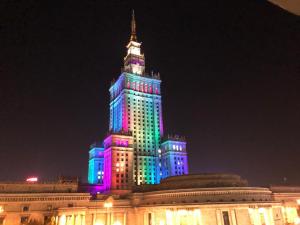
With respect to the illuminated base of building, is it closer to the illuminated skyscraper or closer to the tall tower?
the illuminated skyscraper

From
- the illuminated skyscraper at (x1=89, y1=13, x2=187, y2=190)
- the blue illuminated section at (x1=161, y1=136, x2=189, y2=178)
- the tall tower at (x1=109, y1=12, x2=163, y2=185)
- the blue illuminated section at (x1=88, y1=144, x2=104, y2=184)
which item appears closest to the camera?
the illuminated skyscraper at (x1=89, y1=13, x2=187, y2=190)

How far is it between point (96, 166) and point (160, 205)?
64420 millimetres

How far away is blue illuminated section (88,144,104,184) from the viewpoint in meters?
125

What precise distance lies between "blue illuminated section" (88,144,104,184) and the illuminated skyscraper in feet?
13.0

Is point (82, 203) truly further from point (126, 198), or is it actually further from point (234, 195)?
point (234, 195)

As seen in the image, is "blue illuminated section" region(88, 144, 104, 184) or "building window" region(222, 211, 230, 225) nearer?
"building window" region(222, 211, 230, 225)

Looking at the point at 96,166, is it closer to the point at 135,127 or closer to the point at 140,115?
the point at 135,127

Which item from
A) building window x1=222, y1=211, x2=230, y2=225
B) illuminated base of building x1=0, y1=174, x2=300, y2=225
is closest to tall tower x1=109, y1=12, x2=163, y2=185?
illuminated base of building x1=0, y1=174, x2=300, y2=225

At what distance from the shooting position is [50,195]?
2475 inches

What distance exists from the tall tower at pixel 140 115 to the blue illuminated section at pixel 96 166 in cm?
1447

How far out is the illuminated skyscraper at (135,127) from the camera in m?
106

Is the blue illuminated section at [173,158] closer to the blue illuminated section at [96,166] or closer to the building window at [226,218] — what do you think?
the blue illuminated section at [96,166]

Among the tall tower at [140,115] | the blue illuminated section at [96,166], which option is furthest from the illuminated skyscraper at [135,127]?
the blue illuminated section at [96,166]

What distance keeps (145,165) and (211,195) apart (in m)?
53.0
